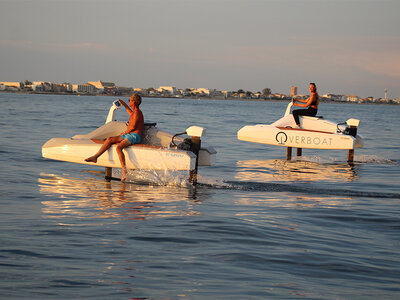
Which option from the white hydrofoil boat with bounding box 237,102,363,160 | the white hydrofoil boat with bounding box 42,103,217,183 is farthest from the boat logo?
the white hydrofoil boat with bounding box 42,103,217,183

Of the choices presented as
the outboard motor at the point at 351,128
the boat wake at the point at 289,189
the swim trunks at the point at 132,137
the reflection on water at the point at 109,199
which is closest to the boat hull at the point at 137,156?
the swim trunks at the point at 132,137

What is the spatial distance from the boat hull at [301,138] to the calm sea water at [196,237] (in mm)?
2820

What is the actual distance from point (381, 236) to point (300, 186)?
4.61m

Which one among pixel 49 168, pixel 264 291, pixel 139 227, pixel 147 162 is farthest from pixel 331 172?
pixel 264 291

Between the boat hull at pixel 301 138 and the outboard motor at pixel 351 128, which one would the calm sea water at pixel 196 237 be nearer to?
the boat hull at pixel 301 138

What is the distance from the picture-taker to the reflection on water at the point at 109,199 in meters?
8.71

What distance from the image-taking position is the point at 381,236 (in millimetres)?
7738

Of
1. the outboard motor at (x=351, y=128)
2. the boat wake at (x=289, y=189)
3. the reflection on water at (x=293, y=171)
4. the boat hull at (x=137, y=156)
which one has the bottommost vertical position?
the reflection on water at (x=293, y=171)

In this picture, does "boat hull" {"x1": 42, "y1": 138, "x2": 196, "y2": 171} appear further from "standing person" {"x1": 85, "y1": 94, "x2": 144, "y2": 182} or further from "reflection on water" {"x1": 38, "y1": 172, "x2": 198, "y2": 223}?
"reflection on water" {"x1": 38, "y1": 172, "x2": 198, "y2": 223}

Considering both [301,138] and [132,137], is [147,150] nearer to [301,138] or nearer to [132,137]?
[132,137]

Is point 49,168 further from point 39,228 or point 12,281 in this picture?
point 12,281

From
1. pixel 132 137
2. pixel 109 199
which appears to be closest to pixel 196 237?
pixel 109 199

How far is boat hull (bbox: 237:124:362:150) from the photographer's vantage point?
1641 cm

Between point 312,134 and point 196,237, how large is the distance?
398 inches
